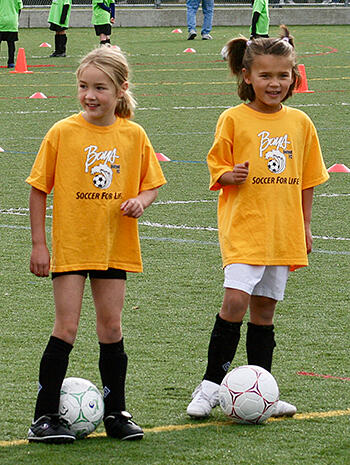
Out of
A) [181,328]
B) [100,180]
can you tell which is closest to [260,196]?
[100,180]

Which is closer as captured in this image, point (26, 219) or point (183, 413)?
point (183, 413)

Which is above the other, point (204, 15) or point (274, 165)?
point (204, 15)

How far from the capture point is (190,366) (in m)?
5.12

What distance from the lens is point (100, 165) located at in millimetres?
4141

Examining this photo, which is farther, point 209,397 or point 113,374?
point 209,397

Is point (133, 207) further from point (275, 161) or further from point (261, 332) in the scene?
point (261, 332)

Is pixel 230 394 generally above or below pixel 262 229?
below

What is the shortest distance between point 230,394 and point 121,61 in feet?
4.76

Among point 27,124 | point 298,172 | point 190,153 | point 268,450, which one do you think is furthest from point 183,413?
point 27,124

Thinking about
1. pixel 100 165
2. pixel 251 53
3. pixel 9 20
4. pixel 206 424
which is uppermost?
pixel 9 20

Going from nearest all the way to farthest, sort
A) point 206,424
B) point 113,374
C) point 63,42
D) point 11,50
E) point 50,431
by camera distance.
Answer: point 50,431, point 113,374, point 206,424, point 11,50, point 63,42

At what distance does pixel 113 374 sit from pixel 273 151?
3.80 ft

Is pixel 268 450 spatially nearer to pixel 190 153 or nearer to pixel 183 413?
pixel 183 413

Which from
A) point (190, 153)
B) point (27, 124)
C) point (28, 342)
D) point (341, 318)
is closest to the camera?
point (28, 342)
